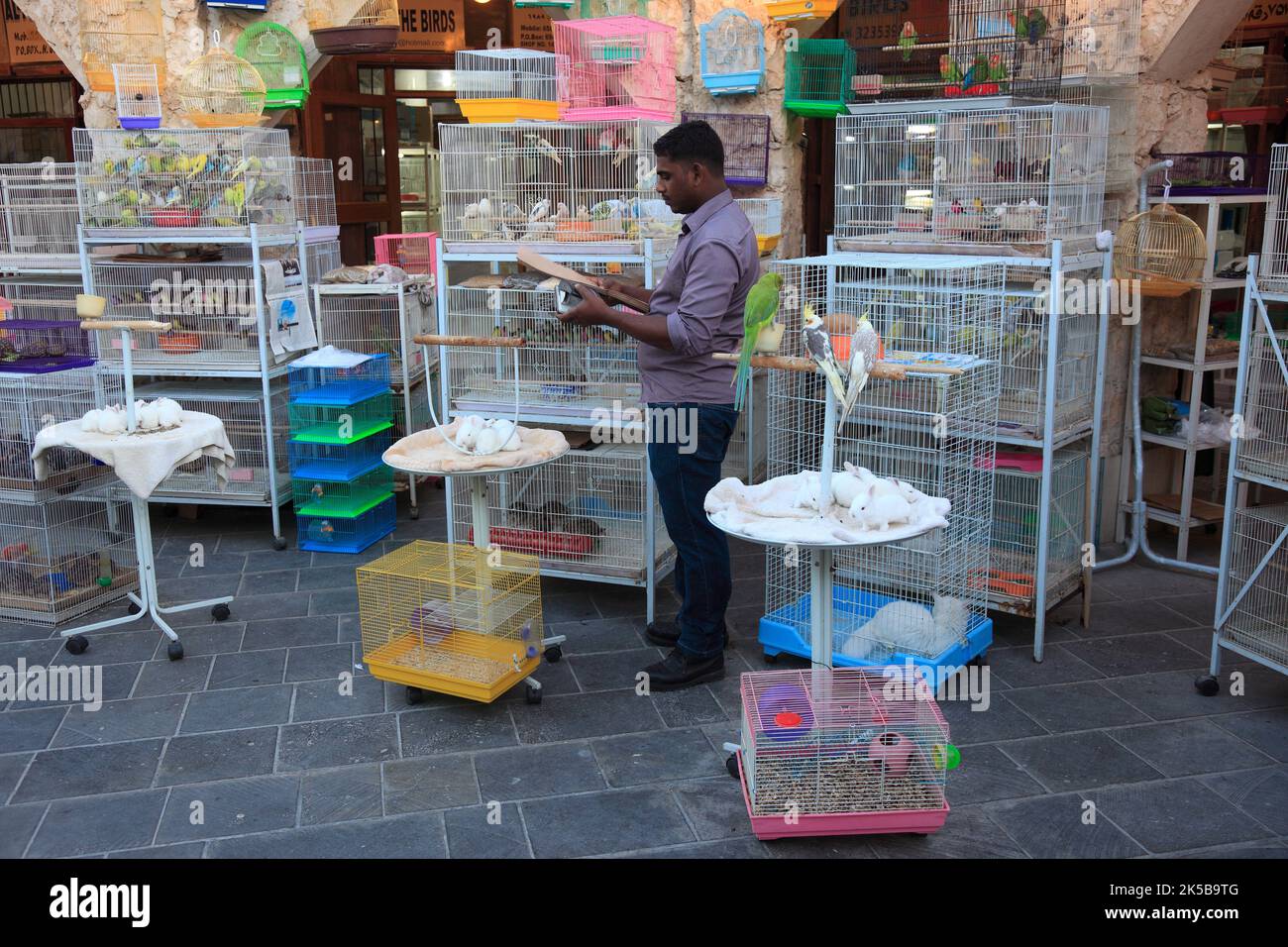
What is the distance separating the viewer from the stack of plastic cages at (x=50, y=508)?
193 inches

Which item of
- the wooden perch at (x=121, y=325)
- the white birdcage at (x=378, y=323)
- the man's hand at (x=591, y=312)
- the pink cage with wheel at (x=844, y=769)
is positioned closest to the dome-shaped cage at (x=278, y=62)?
the white birdcage at (x=378, y=323)

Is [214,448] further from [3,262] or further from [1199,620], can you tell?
[1199,620]

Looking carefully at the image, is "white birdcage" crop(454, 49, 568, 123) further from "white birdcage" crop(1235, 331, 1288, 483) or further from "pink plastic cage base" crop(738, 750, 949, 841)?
"pink plastic cage base" crop(738, 750, 949, 841)

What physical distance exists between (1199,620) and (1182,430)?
1124 mm

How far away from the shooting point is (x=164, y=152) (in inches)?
236

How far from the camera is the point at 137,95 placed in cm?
639

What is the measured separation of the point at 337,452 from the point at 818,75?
11.3 ft

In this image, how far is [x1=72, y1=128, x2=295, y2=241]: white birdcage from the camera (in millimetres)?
5918

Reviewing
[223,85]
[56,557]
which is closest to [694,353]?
[56,557]

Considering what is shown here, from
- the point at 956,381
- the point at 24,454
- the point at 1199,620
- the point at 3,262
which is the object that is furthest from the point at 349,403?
the point at 1199,620

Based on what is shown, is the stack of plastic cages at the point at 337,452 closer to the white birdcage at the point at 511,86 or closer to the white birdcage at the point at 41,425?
the white birdcage at the point at 41,425

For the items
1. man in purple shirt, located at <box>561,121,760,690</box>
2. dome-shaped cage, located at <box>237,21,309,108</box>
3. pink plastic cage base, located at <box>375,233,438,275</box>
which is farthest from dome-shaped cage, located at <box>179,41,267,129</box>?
man in purple shirt, located at <box>561,121,760,690</box>

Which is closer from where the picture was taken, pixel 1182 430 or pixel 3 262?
pixel 1182 430

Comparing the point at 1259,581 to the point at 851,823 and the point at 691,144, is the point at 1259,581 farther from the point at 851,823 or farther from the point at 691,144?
the point at 691,144
